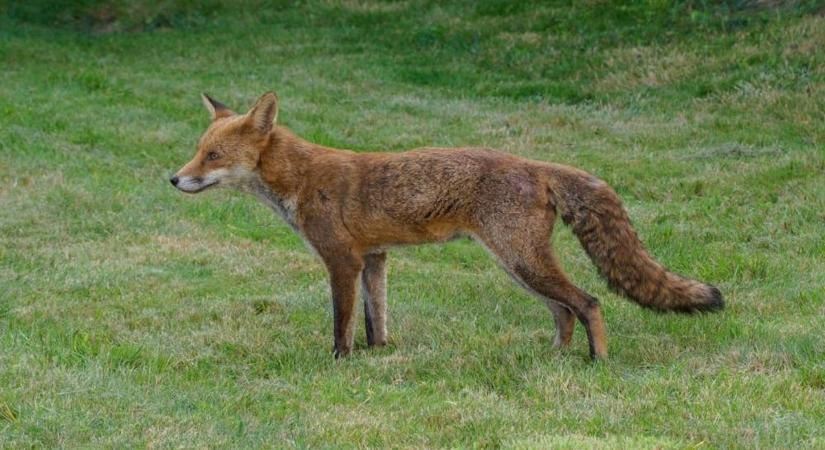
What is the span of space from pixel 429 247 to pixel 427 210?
13.3ft

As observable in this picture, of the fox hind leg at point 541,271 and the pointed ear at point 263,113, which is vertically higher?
the pointed ear at point 263,113

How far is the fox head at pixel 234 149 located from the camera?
8438mm

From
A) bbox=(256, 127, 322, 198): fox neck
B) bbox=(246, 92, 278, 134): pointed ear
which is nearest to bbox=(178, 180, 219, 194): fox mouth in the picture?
bbox=(256, 127, 322, 198): fox neck

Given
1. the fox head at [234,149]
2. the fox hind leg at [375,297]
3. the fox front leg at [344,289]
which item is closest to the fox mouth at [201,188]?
the fox head at [234,149]

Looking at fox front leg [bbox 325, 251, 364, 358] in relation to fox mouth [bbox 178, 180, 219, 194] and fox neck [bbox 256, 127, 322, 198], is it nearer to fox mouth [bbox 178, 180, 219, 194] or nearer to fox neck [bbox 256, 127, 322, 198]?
fox neck [bbox 256, 127, 322, 198]

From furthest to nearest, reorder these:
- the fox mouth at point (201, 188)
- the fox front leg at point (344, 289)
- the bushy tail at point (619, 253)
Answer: the fox mouth at point (201, 188) < the fox front leg at point (344, 289) < the bushy tail at point (619, 253)

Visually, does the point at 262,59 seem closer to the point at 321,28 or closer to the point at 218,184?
the point at 321,28

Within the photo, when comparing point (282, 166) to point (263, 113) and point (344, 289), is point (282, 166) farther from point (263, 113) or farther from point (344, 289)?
point (344, 289)

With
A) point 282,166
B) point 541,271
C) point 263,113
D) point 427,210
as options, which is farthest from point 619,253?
Result: point 263,113

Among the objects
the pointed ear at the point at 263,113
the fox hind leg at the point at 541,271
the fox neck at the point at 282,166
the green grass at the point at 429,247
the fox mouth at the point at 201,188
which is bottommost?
the green grass at the point at 429,247

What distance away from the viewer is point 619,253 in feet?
25.2

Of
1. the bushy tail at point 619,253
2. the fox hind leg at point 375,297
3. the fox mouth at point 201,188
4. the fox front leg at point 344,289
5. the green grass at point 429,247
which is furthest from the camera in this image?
the fox hind leg at point 375,297

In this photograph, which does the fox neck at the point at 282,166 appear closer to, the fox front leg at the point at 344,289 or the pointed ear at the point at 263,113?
the pointed ear at the point at 263,113

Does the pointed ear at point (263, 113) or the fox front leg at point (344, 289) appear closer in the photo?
the fox front leg at point (344, 289)
